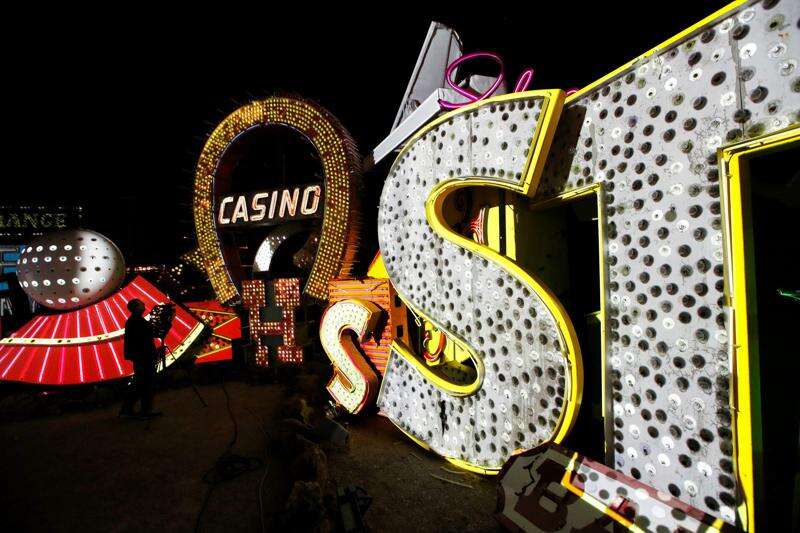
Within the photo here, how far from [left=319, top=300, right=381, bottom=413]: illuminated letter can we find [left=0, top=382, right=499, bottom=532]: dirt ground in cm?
41

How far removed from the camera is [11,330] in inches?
288

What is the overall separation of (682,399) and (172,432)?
5.76 m

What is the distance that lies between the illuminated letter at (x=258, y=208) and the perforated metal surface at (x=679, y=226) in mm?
6675

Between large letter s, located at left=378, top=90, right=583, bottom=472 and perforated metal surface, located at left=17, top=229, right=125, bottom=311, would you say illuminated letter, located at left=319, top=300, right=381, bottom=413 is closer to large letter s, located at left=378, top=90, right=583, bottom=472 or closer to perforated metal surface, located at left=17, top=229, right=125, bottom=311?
large letter s, located at left=378, top=90, right=583, bottom=472

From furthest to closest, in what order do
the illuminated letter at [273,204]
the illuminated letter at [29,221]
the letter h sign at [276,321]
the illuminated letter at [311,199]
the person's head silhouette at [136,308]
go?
the illuminated letter at [29,221], the illuminated letter at [273,204], the letter h sign at [276,321], the illuminated letter at [311,199], the person's head silhouette at [136,308]

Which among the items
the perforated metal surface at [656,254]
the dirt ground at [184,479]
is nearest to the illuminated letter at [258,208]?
the dirt ground at [184,479]

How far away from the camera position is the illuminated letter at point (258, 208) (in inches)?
307

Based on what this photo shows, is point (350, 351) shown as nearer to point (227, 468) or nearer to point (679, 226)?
point (227, 468)

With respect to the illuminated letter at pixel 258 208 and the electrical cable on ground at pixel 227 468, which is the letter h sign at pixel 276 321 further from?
the electrical cable on ground at pixel 227 468

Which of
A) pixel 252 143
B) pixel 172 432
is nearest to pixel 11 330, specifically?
pixel 172 432

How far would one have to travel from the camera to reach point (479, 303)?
3.35 metres

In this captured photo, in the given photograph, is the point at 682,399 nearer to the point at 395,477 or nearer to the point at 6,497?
the point at 395,477

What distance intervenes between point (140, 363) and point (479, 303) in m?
5.40

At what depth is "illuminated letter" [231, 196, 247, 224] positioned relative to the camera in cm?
795
